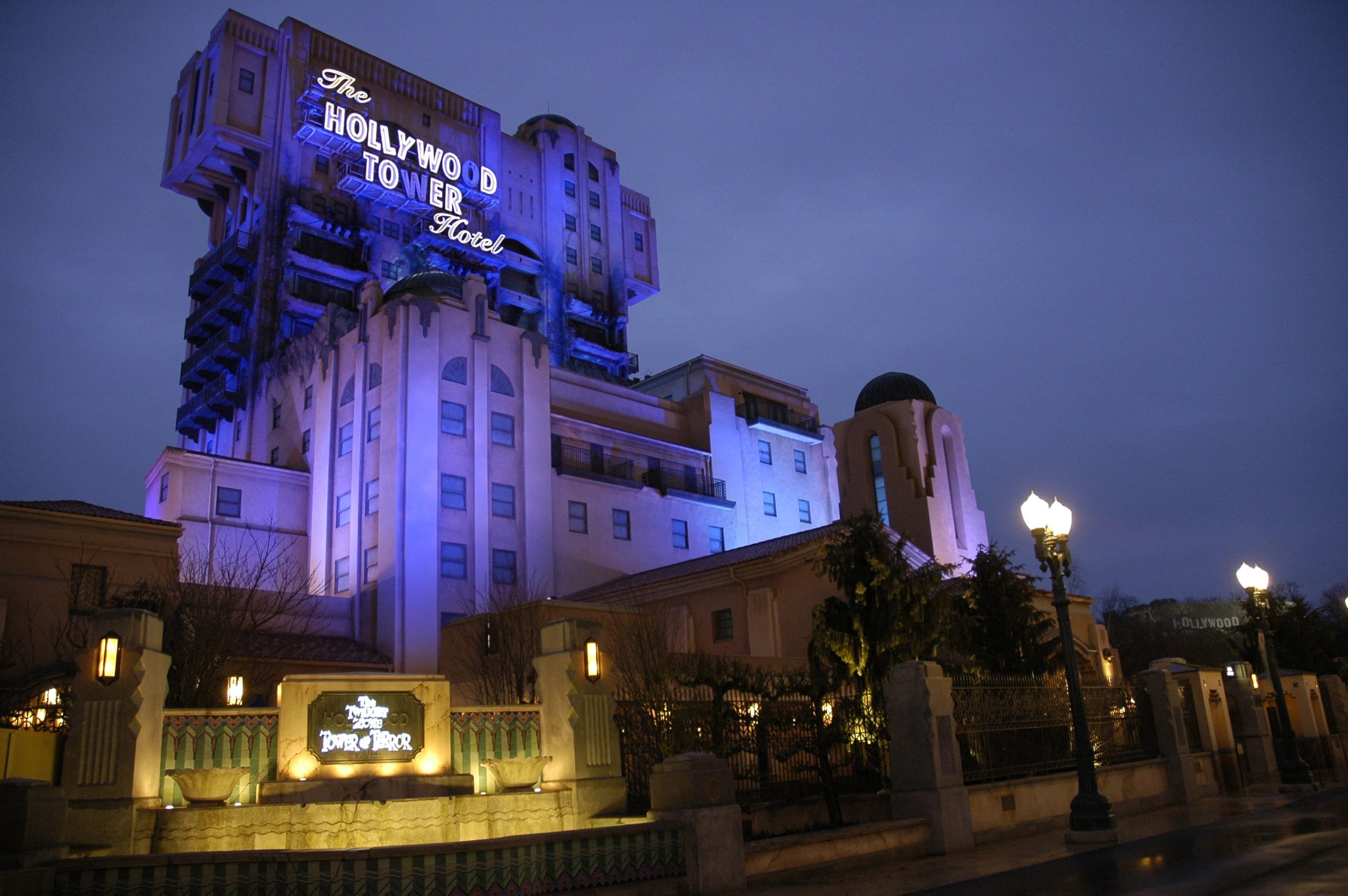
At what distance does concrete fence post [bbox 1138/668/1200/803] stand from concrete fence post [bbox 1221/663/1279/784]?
25.9 feet

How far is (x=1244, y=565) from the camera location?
24391 mm

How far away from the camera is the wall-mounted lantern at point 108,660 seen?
1382 centimetres

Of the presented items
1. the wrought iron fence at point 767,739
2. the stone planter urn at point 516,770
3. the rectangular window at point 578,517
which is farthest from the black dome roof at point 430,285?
the stone planter urn at point 516,770

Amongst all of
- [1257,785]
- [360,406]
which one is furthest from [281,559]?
[1257,785]

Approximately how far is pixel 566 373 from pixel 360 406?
1101 centimetres

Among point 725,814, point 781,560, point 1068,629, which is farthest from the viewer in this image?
point 781,560

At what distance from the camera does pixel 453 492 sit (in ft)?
133

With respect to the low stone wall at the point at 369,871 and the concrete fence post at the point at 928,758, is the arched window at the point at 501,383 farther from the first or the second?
the low stone wall at the point at 369,871

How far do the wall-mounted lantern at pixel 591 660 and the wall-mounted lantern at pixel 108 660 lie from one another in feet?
22.4

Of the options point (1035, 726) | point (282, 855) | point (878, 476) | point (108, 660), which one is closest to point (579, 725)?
point (282, 855)

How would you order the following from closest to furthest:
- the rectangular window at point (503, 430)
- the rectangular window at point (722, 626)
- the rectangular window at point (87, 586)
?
the rectangular window at point (87, 586), the rectangular window at point (722, 626), the rectangular window at point (503, 430)

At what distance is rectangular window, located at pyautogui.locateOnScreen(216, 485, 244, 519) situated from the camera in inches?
1623

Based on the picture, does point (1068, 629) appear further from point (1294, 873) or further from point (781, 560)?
point (781, 560)

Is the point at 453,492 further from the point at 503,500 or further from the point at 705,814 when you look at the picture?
the point at 705,814
